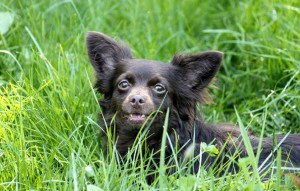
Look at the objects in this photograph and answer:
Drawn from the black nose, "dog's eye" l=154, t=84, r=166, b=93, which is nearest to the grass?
the black nose

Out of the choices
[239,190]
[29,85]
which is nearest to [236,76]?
[29,85]

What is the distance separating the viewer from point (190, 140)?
5.48m

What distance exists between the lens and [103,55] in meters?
5.82

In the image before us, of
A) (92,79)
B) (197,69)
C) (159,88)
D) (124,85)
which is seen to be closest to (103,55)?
(92,79)

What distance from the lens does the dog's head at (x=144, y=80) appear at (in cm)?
525

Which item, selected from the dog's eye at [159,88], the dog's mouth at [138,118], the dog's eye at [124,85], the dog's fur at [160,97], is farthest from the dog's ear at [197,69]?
the dog's mouth at [138,118]

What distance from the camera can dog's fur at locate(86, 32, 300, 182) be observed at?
210 inches

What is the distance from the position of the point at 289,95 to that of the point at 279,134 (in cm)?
36

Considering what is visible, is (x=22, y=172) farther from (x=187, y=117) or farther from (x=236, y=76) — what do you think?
(x=236, y=76)

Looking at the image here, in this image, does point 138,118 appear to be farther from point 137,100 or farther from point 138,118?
point 137,100

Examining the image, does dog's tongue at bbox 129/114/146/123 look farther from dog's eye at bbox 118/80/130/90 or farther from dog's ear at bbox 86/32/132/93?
dog's ear at bbox 86/32/132/93

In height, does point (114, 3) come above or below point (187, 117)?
above

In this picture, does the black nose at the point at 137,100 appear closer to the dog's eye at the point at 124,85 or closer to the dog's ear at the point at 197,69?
the dog's eye at the point at 124,85

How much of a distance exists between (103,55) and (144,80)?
56 centimetres
